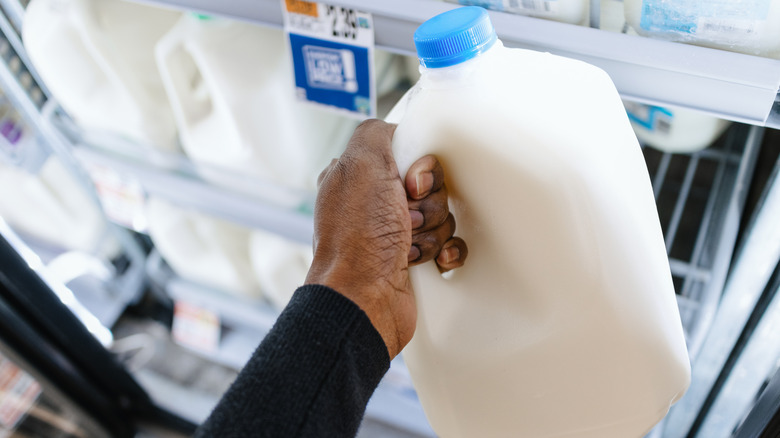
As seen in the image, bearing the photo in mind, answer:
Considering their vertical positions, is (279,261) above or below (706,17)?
below

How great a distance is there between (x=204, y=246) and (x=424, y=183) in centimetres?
112

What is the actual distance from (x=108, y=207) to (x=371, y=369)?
3.78ft

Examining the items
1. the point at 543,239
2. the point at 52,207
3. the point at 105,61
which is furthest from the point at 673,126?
the point at 52,207

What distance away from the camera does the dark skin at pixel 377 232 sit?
2.23 ft

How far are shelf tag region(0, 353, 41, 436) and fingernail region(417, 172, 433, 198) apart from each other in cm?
161

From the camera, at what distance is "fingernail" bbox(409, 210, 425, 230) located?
68 centimetres

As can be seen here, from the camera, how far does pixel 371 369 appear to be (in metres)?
0.69

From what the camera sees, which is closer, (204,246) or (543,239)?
(543,239)

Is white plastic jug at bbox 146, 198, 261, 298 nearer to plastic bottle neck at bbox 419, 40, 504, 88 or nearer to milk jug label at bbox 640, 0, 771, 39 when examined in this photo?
plastic bottle neck at bbox 419, 40, 504, 88

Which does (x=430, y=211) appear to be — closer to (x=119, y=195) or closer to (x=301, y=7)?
(x=301, y=7)

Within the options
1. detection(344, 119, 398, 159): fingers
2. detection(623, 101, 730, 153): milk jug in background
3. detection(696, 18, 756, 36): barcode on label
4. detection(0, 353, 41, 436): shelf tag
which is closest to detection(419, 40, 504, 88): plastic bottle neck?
detection(344, 119, 398, 159): fingers

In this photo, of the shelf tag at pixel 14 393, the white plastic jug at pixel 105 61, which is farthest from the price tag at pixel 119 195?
the shelf tag at pixel 14 393

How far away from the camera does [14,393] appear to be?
1.88 m

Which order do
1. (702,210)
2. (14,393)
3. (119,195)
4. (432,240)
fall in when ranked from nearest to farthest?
1. (432,240)
2. (702,210)
3. (119,195)
4. (14,393)
